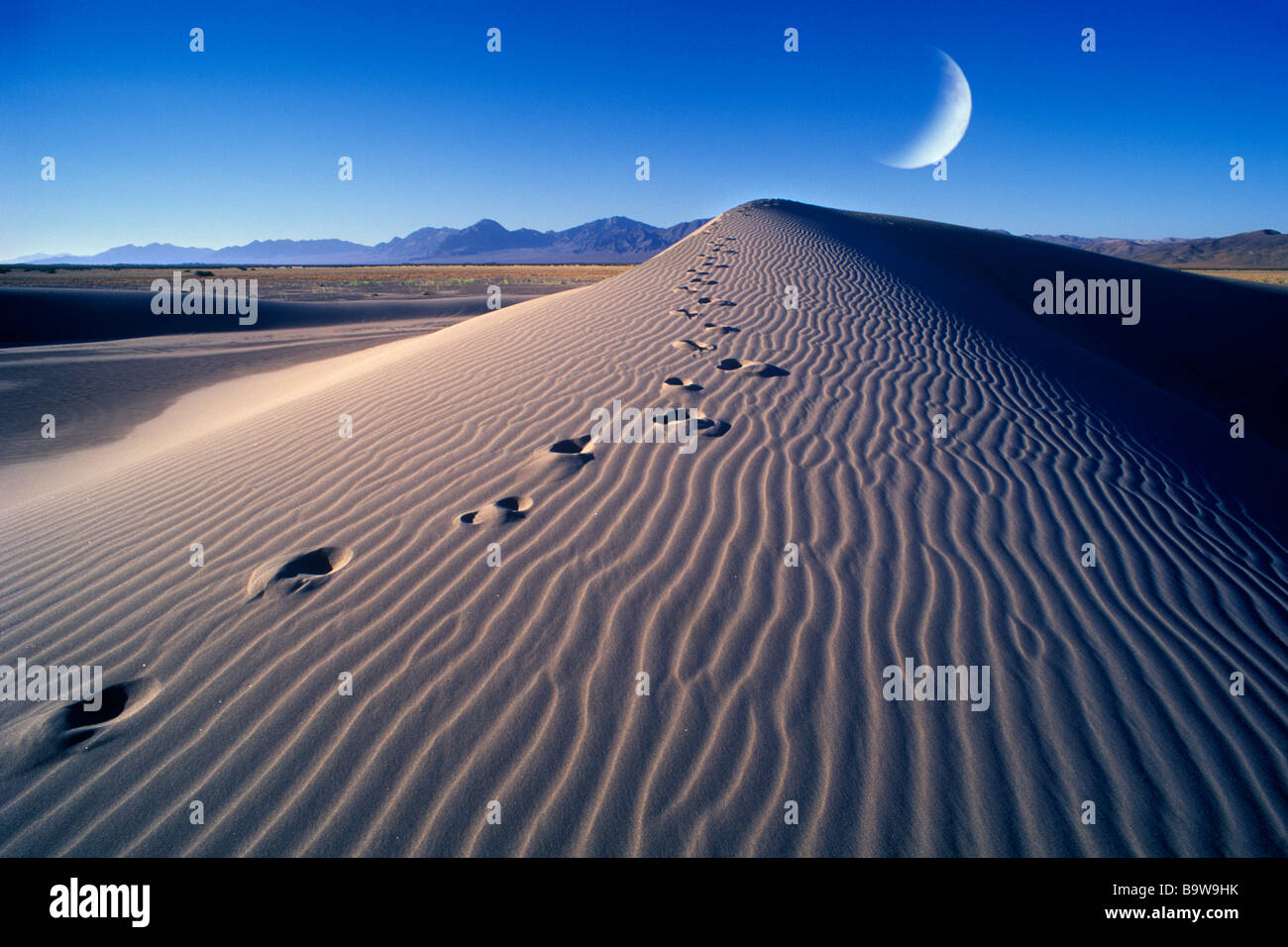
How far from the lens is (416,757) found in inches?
85.6

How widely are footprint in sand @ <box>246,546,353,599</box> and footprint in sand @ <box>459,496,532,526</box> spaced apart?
674mm

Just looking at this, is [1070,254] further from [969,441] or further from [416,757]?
[416,757]

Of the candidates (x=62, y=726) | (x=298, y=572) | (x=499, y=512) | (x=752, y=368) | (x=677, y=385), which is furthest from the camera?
(x=752, y=368)

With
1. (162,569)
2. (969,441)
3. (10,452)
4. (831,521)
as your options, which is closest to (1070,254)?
(969,441)

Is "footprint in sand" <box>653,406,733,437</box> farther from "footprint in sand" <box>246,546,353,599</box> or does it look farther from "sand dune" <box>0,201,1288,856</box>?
"footprint in sand" <box>246,546,353,599</box>

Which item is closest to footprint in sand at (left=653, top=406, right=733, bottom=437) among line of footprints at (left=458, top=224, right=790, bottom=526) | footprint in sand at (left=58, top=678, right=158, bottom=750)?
line of footprints at (left=458, top=224, right=790, bottom=526)

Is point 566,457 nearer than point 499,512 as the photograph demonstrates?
No

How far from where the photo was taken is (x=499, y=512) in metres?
3.55

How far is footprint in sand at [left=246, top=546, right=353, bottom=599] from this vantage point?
3049 mm

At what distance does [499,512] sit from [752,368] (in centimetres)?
307

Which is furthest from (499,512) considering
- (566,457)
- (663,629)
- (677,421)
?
(677,421)

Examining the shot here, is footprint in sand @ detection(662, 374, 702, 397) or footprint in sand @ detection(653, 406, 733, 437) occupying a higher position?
footprint in sand @ detection(662, 374, 702, 397)

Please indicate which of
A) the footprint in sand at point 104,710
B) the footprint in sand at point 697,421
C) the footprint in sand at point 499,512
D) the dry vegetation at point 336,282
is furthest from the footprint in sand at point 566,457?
the dry vegetation at point 336,282

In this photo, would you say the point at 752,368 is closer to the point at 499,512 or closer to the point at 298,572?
the point at 499,512
